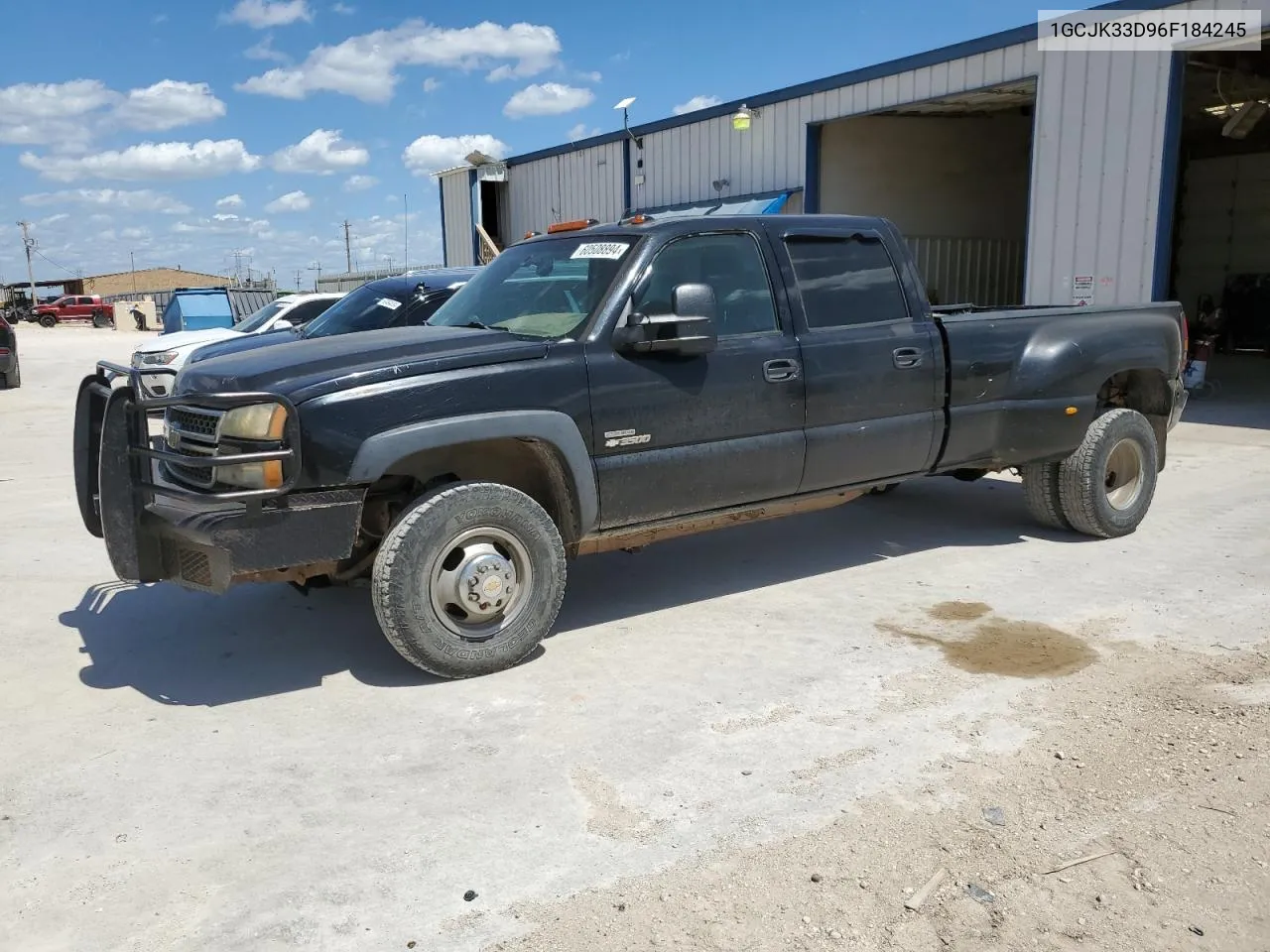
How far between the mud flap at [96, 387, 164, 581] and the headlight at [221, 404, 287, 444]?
0.48 m

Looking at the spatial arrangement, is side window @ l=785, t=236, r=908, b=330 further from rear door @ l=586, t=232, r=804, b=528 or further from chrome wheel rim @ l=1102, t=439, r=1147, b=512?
chrome wheel rim @ l=1102, t=439, r=1147, b=512

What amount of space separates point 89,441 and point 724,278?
3.02 m

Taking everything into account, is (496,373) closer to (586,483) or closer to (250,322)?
(586,483)

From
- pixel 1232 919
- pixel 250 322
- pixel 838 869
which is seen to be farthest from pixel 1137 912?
pixel 250 322

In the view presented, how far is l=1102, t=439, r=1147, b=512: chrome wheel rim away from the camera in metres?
6.58

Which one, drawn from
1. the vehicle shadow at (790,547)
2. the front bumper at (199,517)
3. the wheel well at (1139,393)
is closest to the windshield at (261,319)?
the vehicle shadow at (790,547)

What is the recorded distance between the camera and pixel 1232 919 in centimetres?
264

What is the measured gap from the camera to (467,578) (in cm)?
426

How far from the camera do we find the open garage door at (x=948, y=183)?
1728cm

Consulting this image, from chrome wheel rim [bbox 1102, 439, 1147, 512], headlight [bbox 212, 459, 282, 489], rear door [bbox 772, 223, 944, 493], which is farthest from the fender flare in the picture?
chrome wheel rim [bbox 1102, 439, 1147, 512]

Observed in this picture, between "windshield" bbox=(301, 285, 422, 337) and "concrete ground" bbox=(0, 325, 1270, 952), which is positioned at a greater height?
"windshield" bbox=(301, 285, 422, 337)

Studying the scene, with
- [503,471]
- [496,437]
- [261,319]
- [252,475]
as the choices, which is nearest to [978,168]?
[261,319]

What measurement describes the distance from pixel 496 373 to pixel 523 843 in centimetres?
196

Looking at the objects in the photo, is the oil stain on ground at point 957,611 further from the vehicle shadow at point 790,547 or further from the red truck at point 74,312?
the red truck at point 74,312
